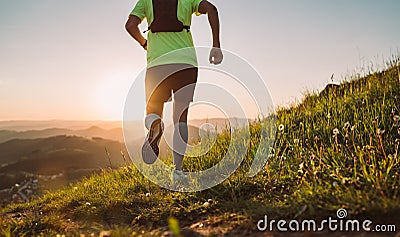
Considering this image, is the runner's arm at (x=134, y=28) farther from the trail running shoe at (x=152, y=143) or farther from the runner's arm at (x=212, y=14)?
the trail running shoe at (x=152, y=143)

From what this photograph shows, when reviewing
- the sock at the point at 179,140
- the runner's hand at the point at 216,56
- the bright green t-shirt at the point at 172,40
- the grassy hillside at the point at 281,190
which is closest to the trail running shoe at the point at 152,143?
the sock at the point at 179,140

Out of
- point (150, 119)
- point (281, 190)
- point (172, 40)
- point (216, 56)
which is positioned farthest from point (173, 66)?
point (281, 190)

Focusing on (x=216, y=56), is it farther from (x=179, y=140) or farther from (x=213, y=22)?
(x=179, y=140)

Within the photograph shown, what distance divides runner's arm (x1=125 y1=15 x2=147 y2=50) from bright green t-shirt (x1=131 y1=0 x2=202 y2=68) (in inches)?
2.2

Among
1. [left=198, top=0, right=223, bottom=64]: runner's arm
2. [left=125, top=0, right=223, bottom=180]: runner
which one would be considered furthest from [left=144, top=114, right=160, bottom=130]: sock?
[left=198, top=0, right=223, bottom=64]: runner's arm

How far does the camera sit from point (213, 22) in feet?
14.9

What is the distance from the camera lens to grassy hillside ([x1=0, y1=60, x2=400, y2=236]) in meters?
2.90

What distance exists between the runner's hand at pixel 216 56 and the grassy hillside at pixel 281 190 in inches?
45.3

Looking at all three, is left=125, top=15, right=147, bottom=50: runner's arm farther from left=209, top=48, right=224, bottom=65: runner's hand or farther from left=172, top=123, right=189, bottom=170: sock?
left=172, top=123, right=189, bottom=170: sock

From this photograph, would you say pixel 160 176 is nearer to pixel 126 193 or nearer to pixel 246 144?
pixel 126 193

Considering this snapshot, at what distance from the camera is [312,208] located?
2.84m

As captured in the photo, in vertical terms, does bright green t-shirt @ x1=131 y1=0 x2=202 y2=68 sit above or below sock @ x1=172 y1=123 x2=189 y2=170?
above

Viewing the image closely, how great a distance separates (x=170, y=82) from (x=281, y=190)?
66.9 inches

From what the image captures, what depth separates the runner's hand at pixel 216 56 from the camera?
451cm
